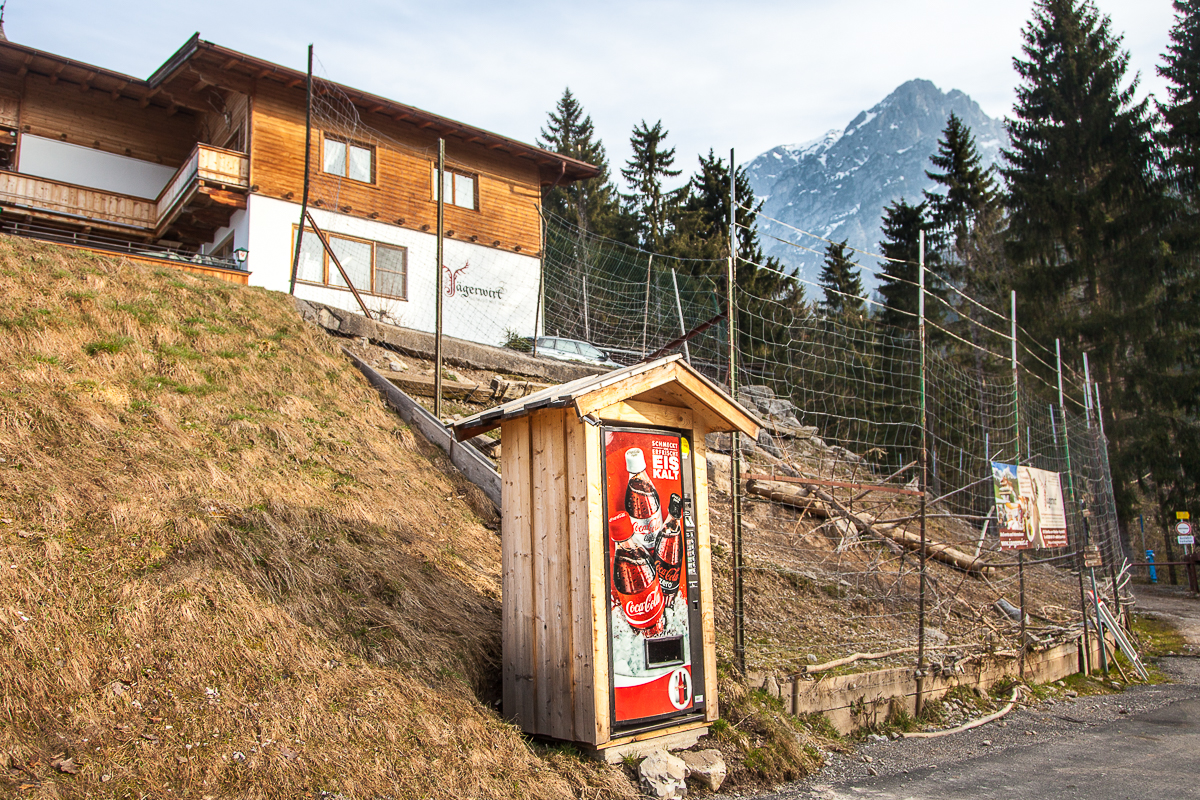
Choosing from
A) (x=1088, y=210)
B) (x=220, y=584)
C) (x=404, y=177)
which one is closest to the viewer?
→ (x=220, y=584)

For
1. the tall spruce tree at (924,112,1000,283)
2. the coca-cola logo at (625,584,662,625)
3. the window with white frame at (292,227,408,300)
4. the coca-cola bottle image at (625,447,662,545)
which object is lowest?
the coca-cola logo at (625,584,662,625)

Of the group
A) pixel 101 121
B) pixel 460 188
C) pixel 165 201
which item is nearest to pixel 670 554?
pixel 460 188

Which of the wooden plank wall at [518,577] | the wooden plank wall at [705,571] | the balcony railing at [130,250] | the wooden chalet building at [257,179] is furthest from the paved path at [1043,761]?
the wooden chalet building at [257,179]

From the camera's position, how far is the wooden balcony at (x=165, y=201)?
17.0 metres

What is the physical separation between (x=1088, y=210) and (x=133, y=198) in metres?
28.1

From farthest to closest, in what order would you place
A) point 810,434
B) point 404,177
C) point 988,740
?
point 404,177
point 810,434
point 988,740

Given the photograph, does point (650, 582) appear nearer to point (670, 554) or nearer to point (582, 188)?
point (670, 554)

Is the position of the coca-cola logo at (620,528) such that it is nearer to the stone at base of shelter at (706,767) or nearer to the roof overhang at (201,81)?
the stone at base of shelter at (706,767)

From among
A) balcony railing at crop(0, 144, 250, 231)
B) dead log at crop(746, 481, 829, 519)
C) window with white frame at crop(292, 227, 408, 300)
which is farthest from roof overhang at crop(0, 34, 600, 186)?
dead log at crop(746, 481, 829, 519)

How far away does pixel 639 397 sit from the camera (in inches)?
228

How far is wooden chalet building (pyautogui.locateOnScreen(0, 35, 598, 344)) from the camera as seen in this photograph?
57.4 feet

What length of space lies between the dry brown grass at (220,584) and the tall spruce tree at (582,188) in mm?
23214

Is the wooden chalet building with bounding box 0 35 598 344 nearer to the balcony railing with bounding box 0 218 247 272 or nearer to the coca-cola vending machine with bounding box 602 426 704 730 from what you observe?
the balcony railing with bounding box 0 218 247 272

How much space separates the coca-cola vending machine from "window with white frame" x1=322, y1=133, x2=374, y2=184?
52.8 feet
